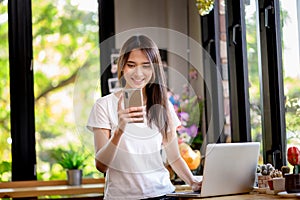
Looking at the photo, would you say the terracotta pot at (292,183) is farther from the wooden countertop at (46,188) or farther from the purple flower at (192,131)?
the wooden countertop at (46,188)

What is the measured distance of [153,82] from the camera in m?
2.61

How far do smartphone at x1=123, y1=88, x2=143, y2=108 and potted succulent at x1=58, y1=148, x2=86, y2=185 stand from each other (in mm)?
2138

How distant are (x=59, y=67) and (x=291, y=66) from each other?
212 cm

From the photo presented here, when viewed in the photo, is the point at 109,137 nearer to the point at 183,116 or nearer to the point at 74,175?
the point at 183,116

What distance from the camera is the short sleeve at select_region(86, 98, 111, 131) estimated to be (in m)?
2.48

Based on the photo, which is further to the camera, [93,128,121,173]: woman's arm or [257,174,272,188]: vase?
[257,174,272,188]: vase

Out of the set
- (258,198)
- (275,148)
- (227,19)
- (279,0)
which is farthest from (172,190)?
(227,19)

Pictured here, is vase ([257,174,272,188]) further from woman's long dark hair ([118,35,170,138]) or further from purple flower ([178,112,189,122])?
purple flower ([178,112,189,122])

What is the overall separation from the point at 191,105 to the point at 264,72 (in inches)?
40.9

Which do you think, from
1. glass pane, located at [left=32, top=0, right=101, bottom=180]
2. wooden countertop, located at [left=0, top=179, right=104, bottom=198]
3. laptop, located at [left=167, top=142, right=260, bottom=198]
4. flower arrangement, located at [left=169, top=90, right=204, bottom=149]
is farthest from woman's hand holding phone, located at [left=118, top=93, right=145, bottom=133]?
glass pane, located at [left=32, top=0, right=101, bottom=180]

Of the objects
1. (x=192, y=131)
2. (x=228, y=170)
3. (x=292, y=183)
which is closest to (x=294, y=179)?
(x=292, y=183)

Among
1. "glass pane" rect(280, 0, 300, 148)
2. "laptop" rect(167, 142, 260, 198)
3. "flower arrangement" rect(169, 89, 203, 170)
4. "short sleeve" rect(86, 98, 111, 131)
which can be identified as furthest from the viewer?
"flower arrangement" rect(169, 89, 203, 170)

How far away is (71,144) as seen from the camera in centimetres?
474

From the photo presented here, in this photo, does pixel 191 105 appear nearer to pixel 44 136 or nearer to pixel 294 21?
pixel 44 136
